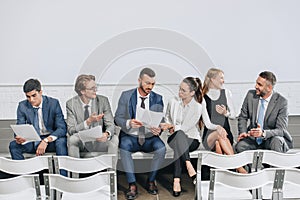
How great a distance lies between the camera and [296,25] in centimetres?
608

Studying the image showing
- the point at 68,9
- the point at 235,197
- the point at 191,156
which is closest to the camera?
the point at 235,197

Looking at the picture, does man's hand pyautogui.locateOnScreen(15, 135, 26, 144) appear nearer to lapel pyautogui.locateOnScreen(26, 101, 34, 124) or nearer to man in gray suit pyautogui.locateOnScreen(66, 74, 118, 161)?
lapel pyautogui.locateOnScreen(26, 101, 34, 124)

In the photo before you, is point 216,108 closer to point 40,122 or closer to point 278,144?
point 278,144

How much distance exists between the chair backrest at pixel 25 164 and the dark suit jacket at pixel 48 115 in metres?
1.07

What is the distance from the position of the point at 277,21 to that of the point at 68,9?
113 inches

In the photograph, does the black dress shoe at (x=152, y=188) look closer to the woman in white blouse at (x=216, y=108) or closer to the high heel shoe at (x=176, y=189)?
the high heel shoe at (x=176, y=189)

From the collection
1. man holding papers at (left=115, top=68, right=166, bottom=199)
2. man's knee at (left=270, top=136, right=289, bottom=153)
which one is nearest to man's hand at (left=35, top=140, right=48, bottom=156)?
man holding papers at (left=115, top=68, right=166, bottom=199)

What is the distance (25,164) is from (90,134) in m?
1.05

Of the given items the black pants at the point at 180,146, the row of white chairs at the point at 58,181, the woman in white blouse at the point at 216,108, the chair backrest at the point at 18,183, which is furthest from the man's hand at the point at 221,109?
the chair backrest at the point at 18,183

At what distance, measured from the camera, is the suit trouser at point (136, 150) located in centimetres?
430

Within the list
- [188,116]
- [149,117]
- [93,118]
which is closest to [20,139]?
[93,118]

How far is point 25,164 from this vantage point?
3.40 metres

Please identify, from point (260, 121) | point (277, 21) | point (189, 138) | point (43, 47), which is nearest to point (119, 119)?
point (189, 138)

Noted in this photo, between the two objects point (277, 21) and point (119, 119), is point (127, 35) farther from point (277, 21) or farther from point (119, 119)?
point (277, 21)
